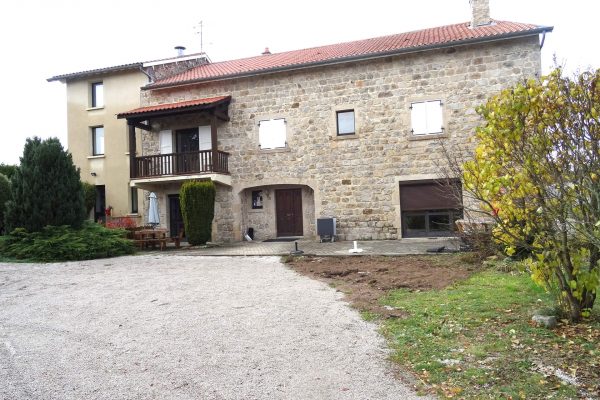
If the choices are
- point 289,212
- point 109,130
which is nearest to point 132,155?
point 109,130

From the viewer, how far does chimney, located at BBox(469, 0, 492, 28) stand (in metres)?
15.0

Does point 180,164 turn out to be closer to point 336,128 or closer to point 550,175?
point 336,128

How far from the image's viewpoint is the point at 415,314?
5.04 meters

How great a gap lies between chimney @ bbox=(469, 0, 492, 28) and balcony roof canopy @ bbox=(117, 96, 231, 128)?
A: 934 cm

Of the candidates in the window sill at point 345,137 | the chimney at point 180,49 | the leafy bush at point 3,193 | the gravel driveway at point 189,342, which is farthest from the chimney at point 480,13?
the leafy bush at point 3,193

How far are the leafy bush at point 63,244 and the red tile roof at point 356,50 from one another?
7154 mm

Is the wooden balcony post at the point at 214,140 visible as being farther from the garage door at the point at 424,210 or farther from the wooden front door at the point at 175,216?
the garage door at the point at 424,210

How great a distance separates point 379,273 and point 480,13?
458 inches

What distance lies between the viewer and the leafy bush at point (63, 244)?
11.5 m

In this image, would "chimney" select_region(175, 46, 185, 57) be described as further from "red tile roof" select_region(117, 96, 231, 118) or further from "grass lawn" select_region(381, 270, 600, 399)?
"grass lawn" select_region(381, 270, 600, 399)

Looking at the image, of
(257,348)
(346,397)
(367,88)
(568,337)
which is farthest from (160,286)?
(367,88)

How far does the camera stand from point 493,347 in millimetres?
3846

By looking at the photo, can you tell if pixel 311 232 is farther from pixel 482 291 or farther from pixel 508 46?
pixel 482 291

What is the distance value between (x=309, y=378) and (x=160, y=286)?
4828mm
